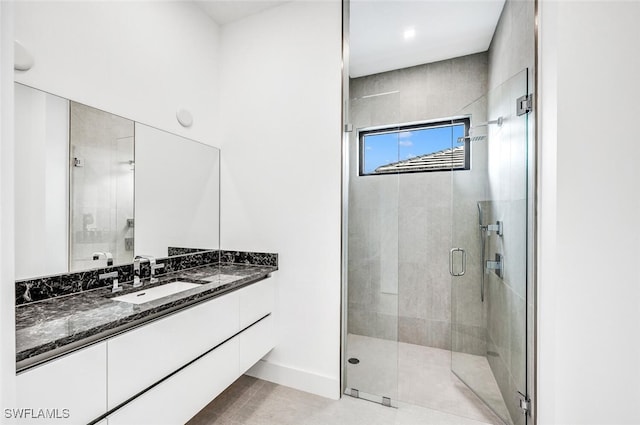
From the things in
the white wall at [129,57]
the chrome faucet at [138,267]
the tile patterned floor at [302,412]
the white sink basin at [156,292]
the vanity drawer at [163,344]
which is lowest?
the tile patterned floor at [302,412]

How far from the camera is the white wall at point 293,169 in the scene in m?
2.22

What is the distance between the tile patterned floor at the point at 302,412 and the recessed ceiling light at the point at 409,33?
2.85 meters

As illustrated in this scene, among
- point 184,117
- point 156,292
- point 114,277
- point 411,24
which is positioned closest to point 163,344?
point 156,292

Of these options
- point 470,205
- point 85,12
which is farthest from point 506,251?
point 85,12

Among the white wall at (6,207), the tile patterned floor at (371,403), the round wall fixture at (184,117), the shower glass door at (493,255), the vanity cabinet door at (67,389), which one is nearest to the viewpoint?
the white wall at (6,207)

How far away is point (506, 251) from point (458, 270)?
0.46 meters

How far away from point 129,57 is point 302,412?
99.1 inches

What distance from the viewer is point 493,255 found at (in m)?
2.13

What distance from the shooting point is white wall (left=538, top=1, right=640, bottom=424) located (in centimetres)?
134

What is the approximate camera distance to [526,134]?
1.74 metres

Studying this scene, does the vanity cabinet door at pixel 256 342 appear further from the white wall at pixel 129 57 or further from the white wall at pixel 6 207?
the white wall at pixel 129 57

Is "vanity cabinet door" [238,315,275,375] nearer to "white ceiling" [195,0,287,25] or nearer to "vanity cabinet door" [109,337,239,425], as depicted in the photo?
"vanity cabinet door" [109,337,239,425]

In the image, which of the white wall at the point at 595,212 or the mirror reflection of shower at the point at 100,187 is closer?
the white wall at the point at 595,212

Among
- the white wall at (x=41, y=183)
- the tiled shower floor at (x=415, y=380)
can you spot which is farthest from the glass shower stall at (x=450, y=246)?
the white wall at (x=41, y=183)
